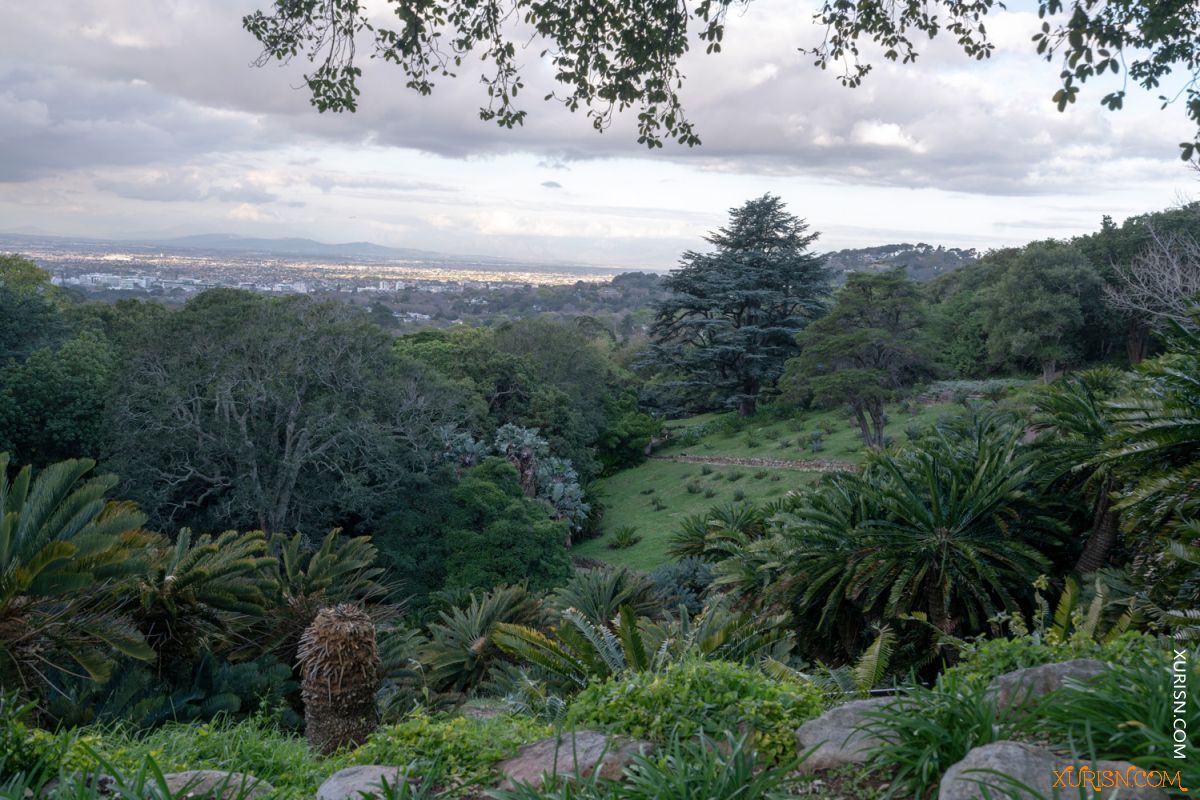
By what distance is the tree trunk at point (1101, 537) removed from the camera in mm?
8586

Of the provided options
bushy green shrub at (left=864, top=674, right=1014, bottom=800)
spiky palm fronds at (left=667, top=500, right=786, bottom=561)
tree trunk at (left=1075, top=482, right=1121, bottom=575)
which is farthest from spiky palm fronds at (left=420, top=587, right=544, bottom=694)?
bushy green shrub at (left=864, top=674, right=1014, bottom=800)

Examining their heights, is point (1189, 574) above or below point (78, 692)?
above

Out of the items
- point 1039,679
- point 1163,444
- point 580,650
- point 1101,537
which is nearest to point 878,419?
point 1101,537

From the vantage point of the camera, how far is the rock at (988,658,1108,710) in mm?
3176

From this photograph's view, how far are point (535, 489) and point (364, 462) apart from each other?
8121 millimetres

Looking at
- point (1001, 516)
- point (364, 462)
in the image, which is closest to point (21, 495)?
Answer: point (1001, 516)

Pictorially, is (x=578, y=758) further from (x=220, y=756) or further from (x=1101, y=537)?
(x=1101, y=537)

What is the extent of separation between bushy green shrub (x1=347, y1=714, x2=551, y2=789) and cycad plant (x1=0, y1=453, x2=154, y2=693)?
442 cm

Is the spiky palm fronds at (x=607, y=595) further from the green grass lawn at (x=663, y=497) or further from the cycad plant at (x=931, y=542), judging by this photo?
the green grass lawn at (x=663, y=497)

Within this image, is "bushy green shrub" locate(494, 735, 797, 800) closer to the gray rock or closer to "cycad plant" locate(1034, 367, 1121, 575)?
the gray rock

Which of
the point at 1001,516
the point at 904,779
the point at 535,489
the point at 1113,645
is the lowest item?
the point at 535,489

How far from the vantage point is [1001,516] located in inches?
356

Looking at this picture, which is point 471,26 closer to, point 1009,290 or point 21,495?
point 21,495

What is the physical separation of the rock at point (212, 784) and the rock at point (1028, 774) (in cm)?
238
